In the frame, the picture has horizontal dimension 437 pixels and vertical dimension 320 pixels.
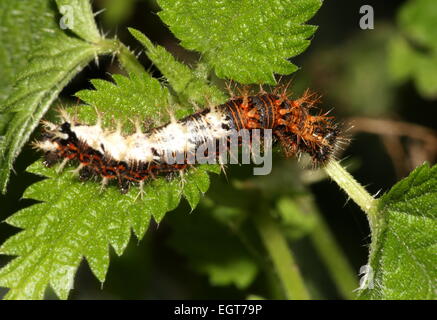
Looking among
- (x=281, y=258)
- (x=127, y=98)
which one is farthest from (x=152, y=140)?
(x=281, y=258)

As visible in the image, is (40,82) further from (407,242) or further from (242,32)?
(407,242)

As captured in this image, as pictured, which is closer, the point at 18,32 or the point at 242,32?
the point at 242,32

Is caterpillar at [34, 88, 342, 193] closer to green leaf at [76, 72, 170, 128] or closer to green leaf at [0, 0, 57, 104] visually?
green leaf at [76, 72, 170, 128]

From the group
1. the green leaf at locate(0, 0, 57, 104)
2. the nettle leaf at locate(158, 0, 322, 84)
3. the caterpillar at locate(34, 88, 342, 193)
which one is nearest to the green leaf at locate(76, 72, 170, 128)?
the caterpillar at locate(34, 88, 342, 193)

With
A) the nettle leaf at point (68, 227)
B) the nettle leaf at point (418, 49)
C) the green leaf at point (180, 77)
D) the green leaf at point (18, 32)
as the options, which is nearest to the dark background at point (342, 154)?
the nettle leaf at point (418, 49)

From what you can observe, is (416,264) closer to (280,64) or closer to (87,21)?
(280,64)

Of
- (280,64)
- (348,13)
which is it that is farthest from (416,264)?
(348,13)
